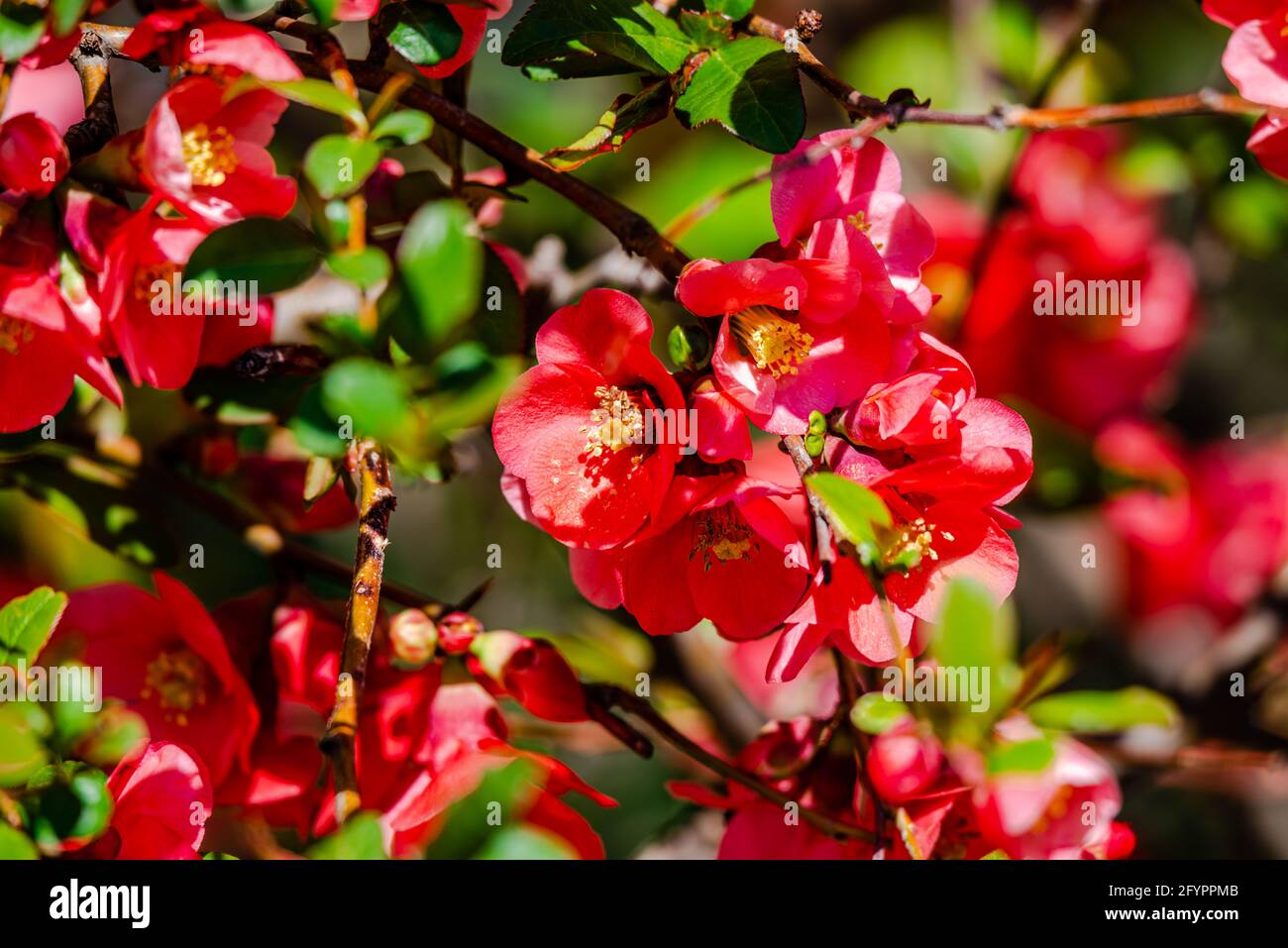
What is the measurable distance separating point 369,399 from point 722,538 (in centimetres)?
32

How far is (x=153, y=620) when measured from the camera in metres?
1.01

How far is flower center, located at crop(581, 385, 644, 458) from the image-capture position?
2.79 ft

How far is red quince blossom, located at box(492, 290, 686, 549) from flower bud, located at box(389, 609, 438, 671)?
0.45 ft

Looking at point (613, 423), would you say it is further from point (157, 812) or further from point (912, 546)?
point (157, 812)

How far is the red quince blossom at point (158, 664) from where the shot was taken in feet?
3.10

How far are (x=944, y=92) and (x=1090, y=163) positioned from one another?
0.24m

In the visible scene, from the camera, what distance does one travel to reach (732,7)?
879 millimetres

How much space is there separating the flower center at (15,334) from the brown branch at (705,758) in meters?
0.49

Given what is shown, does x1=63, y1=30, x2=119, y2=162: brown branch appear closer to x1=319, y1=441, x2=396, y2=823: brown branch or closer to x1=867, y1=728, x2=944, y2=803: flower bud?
x1=319, y1=441, x2=396, y2=823: brown branch

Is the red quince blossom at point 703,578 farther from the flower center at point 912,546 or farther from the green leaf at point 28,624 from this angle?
the green leaf at point 28,624

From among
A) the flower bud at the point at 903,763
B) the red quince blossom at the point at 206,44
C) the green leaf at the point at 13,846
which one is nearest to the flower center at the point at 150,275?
the red quince blossom at the point at 206,44

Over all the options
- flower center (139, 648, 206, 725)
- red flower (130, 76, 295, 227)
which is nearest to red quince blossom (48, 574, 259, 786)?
flower center (139, 648, 206, 725)

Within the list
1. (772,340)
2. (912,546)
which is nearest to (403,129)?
(772,340)
